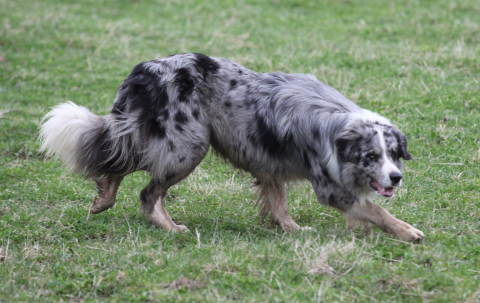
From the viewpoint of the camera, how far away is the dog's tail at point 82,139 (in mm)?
6359

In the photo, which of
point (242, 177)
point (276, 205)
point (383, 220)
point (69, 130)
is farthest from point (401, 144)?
point (69, 130)

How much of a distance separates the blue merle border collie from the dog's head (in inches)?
0.5

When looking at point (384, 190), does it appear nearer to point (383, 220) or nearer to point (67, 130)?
point (383, 220)

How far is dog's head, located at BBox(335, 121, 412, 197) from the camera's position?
5637 mm

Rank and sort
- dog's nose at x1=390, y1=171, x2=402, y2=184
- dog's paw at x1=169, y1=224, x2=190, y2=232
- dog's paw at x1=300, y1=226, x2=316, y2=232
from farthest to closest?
dog's paw at x1=169, y1=224, x2=190, y2=232 < dog's paw at x1=300, y1=226, x2=316, y2=232 < dog's nose at x1=390, y1=171, x2=402, y2=184

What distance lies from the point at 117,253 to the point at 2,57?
8065mm

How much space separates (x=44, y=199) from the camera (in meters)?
7.25

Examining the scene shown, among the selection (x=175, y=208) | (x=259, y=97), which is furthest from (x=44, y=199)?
(x=259, y=97)

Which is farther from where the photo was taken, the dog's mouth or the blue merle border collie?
the blue merle border collie

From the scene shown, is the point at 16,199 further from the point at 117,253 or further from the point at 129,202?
the point at 117,253

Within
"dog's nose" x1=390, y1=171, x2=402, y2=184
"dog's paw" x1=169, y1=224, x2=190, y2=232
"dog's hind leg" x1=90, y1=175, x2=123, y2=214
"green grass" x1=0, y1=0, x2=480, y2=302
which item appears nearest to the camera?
"green grass" x1=0, y1=0, x2=480, y2=302

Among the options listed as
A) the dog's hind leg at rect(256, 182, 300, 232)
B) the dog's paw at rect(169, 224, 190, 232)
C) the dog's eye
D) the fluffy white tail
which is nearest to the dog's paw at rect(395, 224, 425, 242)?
the dog's eye

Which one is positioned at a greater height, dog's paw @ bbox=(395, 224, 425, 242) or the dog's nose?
the dog's nose

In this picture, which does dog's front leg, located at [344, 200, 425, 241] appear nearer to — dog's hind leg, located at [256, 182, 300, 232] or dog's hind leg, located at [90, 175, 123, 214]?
dog's hind leg, located at [256, 182, 300, 232]
